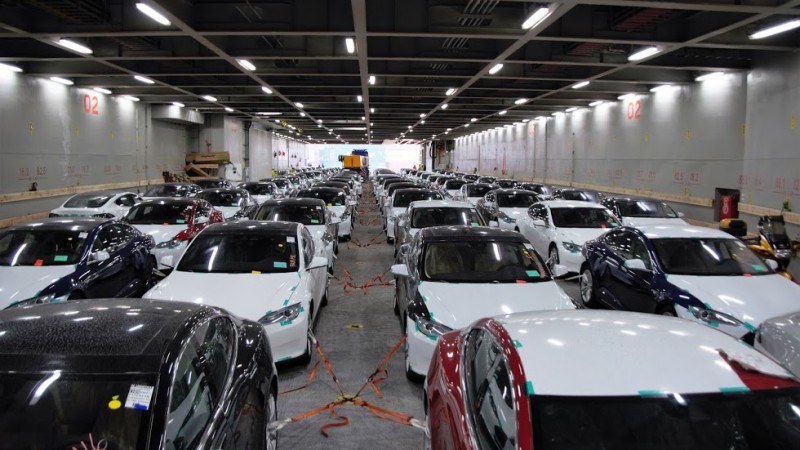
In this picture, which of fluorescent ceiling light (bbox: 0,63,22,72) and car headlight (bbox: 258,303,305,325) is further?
fluorescent ceiling light (bbox: 0,63,22,72)

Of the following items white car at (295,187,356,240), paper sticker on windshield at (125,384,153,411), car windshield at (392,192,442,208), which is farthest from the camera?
car windshield at (392,192,442,208)

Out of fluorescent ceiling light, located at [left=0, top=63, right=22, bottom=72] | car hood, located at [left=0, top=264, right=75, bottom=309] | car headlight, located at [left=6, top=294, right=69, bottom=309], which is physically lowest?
car headlight, located at [left=6, top=294, right=69, bottom=309]

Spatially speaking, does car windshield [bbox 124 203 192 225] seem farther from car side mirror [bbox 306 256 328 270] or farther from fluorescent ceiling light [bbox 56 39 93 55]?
car side mirror [bbox 306 256 328 270]

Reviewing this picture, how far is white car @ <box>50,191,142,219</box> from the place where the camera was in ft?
53.8

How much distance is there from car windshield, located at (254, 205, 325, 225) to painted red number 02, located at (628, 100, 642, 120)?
16261 mm

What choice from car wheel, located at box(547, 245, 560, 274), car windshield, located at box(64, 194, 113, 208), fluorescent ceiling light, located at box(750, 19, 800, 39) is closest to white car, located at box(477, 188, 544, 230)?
car wheel, located at box(547, 245, 560, 274)

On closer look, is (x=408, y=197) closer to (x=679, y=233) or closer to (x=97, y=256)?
(x=679, y=233)

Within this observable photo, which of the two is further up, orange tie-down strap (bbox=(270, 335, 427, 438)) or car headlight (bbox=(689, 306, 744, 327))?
car headlight (bbox=(689, 306, 744, 327))

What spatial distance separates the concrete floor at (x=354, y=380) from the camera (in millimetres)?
4887

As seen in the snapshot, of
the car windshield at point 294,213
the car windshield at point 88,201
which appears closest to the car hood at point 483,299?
the car windshield at point 294,213

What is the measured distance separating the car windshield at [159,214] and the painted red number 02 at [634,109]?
18.5 meters

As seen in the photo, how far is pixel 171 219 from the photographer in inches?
511

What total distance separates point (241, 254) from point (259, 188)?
694 inches

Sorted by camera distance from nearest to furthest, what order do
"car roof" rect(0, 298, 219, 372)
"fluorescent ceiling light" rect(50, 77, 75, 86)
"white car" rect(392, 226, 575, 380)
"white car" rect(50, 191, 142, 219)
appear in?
"car roof" rect(0, 298, 219, 372)
"white car" rect(392, 226, 575, 380)
"white car" rect(50, 191, 142, 219)
"fluorescent ceiling light" rect(50, 77, 75, 86)
